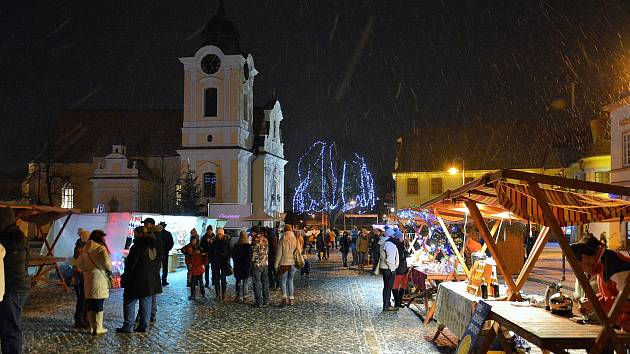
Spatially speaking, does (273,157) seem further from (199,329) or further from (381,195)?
(199,329)

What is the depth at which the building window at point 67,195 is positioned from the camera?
58375 mm

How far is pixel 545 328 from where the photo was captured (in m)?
6.29

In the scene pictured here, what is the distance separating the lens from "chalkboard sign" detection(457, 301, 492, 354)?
7.26 meters

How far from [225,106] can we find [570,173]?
3028 centimetres

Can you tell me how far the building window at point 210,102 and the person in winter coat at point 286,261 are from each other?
40178 millimetres

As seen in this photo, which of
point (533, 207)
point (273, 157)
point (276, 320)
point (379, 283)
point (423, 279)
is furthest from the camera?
point (273, 157)

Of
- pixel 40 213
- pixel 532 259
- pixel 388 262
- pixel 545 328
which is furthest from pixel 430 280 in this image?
pixel 40 213

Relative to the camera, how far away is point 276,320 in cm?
1289

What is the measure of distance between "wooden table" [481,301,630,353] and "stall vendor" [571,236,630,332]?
35 centimetres

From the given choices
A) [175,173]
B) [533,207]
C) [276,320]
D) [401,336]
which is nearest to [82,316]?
[276,320]

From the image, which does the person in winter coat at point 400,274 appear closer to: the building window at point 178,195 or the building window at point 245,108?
the building window at point 178,195

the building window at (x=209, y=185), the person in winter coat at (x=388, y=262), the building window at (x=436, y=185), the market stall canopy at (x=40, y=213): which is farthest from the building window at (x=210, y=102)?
the person in winter coat at (x=388, y=262)

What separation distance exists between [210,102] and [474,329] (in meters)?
49.1

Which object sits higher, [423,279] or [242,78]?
[242,78]
